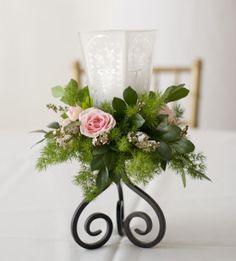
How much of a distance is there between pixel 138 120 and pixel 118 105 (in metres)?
0.05

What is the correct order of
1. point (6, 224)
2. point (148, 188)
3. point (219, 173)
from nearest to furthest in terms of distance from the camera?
point (6, 224), point (148, 188), point (219, 173)

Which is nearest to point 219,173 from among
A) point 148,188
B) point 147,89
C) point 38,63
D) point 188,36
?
point 148,188

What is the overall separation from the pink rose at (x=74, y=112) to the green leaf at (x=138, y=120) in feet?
0.38

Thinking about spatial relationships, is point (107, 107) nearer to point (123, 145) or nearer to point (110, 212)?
point (123, 145)

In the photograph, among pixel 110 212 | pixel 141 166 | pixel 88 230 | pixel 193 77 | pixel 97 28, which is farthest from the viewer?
pixel 97 28

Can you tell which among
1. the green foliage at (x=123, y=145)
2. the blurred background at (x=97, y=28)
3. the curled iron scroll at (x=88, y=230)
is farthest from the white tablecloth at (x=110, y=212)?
the blurred background at (x=97, y=28)

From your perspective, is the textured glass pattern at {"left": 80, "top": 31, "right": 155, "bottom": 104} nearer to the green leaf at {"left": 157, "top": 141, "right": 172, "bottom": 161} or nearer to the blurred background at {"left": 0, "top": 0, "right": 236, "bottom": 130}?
the green leaf at {"left": 157, "top": 141, "right": 172, "bottom": 161}

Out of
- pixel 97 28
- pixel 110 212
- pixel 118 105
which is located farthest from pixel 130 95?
pixel 97 28

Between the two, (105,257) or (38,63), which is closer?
(105,257)

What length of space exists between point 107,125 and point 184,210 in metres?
0.41

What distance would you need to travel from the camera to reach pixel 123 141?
846mm

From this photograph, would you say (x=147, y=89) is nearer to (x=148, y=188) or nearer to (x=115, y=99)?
(x=115, y=99)

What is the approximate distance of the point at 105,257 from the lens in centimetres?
92

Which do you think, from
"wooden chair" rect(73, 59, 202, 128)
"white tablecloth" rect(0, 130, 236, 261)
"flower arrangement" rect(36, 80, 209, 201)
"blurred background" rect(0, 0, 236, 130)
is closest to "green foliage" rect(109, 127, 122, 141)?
"flower arrangement" rect(36, 80, 209, 201)
